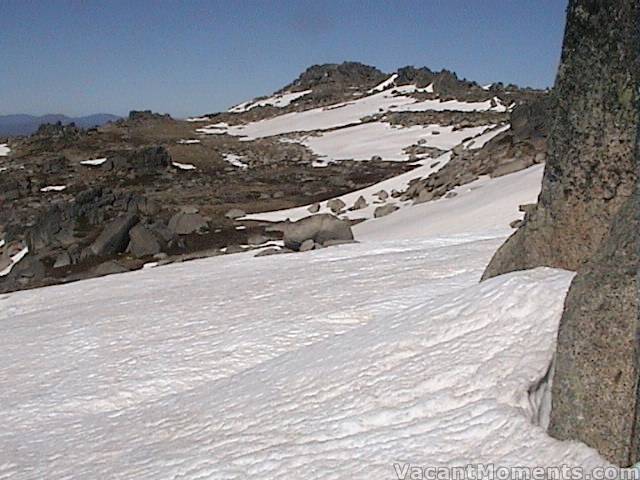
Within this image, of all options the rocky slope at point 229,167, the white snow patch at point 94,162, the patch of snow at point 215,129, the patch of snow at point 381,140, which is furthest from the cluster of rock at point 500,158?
the patch of snow at point 215,129

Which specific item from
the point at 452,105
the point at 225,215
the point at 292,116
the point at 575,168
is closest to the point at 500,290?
the point at 575,168

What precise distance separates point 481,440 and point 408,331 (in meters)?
1.97

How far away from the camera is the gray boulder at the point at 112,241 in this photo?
2170 cm

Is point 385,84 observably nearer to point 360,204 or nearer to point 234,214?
point 360,204

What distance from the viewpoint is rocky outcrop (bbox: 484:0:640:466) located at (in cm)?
422

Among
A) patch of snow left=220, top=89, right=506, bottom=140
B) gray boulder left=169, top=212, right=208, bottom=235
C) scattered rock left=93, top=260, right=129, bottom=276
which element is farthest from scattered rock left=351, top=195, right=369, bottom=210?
patch of snow left=220, top=89, right=506, bottom=140

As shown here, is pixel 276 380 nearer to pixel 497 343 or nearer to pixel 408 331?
Result: pixel 408 331

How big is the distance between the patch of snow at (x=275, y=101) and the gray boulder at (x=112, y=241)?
248 feet

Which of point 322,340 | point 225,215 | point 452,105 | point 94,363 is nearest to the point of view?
point 322,340

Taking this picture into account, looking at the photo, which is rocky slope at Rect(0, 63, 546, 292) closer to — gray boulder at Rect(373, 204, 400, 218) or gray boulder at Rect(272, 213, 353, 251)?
gray boulder at Rect(373, 204, 400, 218)

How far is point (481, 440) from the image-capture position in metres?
4.66

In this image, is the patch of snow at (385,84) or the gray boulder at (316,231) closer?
the gray boulder at (316,231)

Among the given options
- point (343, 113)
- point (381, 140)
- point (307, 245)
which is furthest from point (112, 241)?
point (343, 113)

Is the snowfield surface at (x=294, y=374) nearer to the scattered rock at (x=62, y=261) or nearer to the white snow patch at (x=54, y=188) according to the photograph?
the scattered rock at (x=62, y=261)
